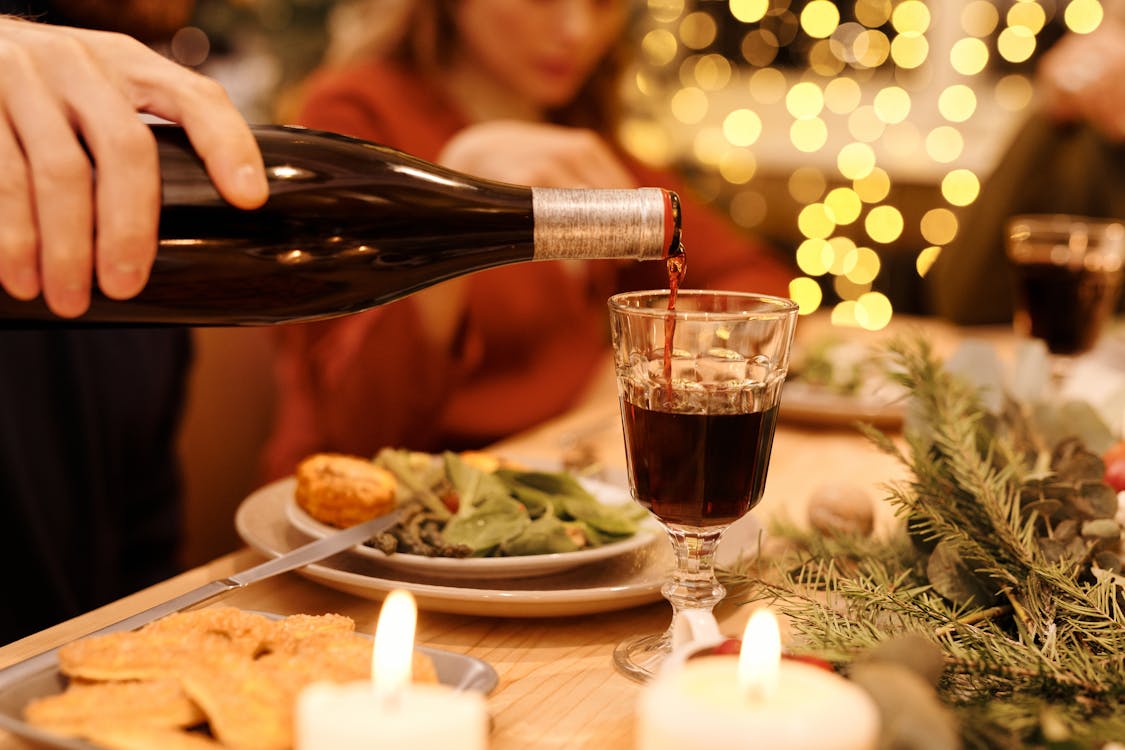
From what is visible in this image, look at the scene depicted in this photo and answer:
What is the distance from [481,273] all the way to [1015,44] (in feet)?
8.35

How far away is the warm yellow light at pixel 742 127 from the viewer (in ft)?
13.7

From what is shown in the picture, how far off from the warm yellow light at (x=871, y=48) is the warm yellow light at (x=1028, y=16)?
42cm

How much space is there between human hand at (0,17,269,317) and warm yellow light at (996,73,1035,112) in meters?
3.62

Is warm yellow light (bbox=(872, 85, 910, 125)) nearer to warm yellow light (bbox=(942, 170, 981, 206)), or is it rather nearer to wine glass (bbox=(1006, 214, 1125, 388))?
warm yellow light (bbox=(942, 170, 981, 206))

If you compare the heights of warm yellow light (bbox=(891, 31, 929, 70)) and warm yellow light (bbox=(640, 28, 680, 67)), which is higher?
warm yellow light (bbox=(640, 28, 680, 67))

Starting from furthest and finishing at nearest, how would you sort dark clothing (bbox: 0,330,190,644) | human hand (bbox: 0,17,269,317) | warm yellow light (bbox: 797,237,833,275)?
warm yellow light (bbox: 797,237,833,275)
dark clothing (bbox: 0,330,190,644)
human hand (bbox: 0,17,269,317)

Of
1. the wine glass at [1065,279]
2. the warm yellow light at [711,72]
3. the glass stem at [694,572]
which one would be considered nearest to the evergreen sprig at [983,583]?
the glass stem at [694,572]

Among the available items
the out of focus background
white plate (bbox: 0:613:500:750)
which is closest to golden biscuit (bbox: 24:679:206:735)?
white plate (bbox: 0:613:500:750)

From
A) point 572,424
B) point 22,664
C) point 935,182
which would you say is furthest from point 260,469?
point 935,182

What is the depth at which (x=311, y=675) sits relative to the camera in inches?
20.0

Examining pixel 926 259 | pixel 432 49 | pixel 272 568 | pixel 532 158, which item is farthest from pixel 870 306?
pixel 272 568

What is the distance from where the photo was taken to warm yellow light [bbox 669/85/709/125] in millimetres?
4273

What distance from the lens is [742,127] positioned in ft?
13.8

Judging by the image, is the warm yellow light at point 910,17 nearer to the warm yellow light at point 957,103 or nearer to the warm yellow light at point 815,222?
the warm yellow light at point 957,103
